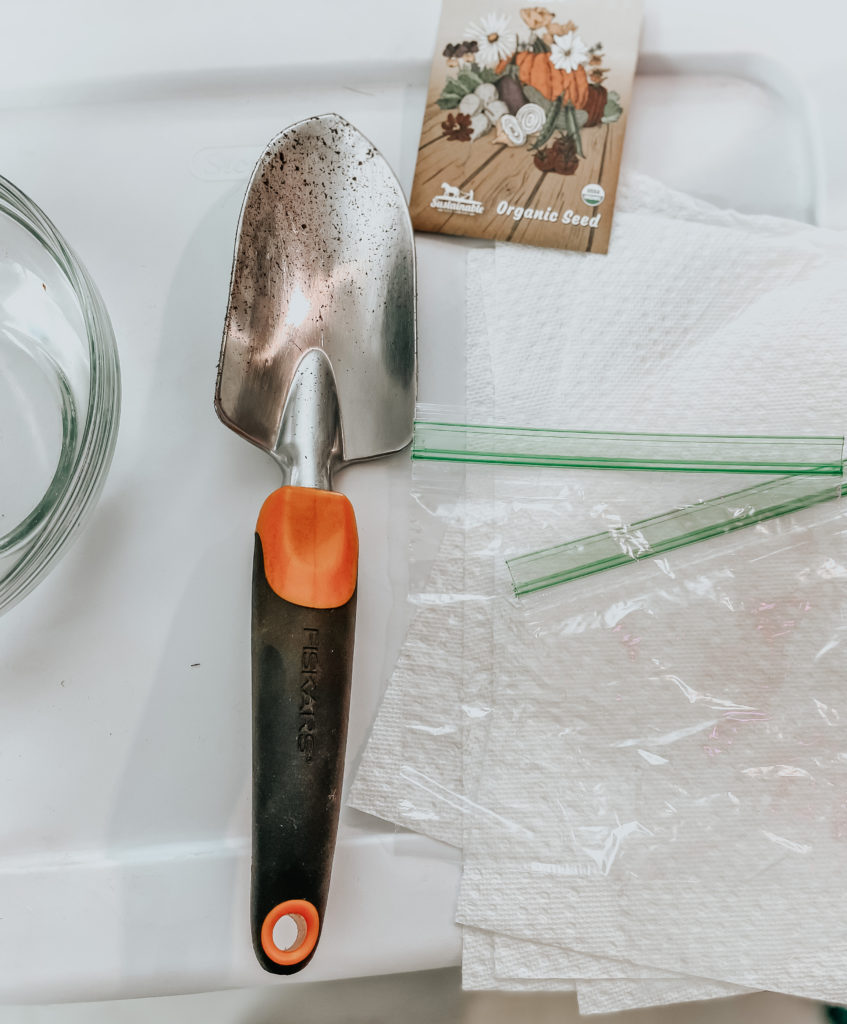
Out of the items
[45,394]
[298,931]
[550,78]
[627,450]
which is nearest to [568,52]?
[550,78]

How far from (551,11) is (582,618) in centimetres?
33

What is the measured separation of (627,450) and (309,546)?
161mm

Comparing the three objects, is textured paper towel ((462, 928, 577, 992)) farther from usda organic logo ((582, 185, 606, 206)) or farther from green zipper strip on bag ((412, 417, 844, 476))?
usda organic logo ((582, 185, 606, 206))

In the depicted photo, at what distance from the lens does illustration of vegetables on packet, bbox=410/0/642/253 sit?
1.35ft

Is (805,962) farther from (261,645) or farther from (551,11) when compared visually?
(551,11)

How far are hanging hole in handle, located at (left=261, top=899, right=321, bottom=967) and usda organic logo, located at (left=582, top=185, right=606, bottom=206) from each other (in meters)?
0.36

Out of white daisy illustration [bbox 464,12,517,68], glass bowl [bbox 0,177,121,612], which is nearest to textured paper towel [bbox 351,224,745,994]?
glass bowl [bbox 0,177,121,612]

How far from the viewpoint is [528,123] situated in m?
0.42

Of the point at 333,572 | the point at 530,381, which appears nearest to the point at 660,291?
the point at 530,381

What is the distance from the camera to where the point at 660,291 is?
1.31 ft

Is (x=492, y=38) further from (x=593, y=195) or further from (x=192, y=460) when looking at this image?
(x=192, y=460)

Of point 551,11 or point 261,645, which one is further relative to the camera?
point 551,11

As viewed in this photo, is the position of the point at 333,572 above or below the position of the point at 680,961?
above

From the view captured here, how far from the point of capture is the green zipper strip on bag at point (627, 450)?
372 mm
